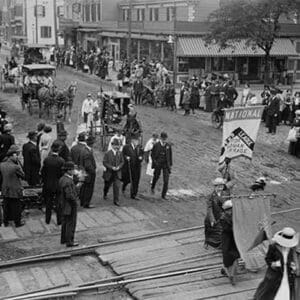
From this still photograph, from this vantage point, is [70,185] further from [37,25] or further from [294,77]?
[37,25]

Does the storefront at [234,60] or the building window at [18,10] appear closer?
the storefront at [234,60]

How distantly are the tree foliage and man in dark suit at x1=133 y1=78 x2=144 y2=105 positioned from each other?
26.6 ft

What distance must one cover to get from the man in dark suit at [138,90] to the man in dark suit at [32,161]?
1752cm

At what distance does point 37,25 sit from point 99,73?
36187 millimetres

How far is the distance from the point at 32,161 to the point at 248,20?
25389mm

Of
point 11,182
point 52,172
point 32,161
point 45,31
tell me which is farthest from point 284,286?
point 45,31

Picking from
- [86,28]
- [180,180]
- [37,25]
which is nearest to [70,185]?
[180,180]

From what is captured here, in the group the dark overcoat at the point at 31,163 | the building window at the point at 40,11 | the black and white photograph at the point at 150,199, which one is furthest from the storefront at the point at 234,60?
the building window at the point at 40,11

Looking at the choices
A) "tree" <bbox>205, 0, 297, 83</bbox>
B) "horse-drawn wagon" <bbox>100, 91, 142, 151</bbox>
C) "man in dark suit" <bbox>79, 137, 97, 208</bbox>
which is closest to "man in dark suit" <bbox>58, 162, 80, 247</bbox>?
"man in dark suit" <bbox>79, 137, 97, 208</bbox>

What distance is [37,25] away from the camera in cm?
7744

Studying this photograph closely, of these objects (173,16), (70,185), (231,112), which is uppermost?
(173,16)

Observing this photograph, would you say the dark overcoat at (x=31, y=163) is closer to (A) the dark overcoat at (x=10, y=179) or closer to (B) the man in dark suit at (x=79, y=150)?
(B) the man in dark suit at (x=79, y=150)

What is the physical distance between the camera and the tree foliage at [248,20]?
120ft

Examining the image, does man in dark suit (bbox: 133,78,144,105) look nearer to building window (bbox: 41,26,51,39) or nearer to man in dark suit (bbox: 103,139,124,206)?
man in dark suit (bbox: 103,139,124,206)
